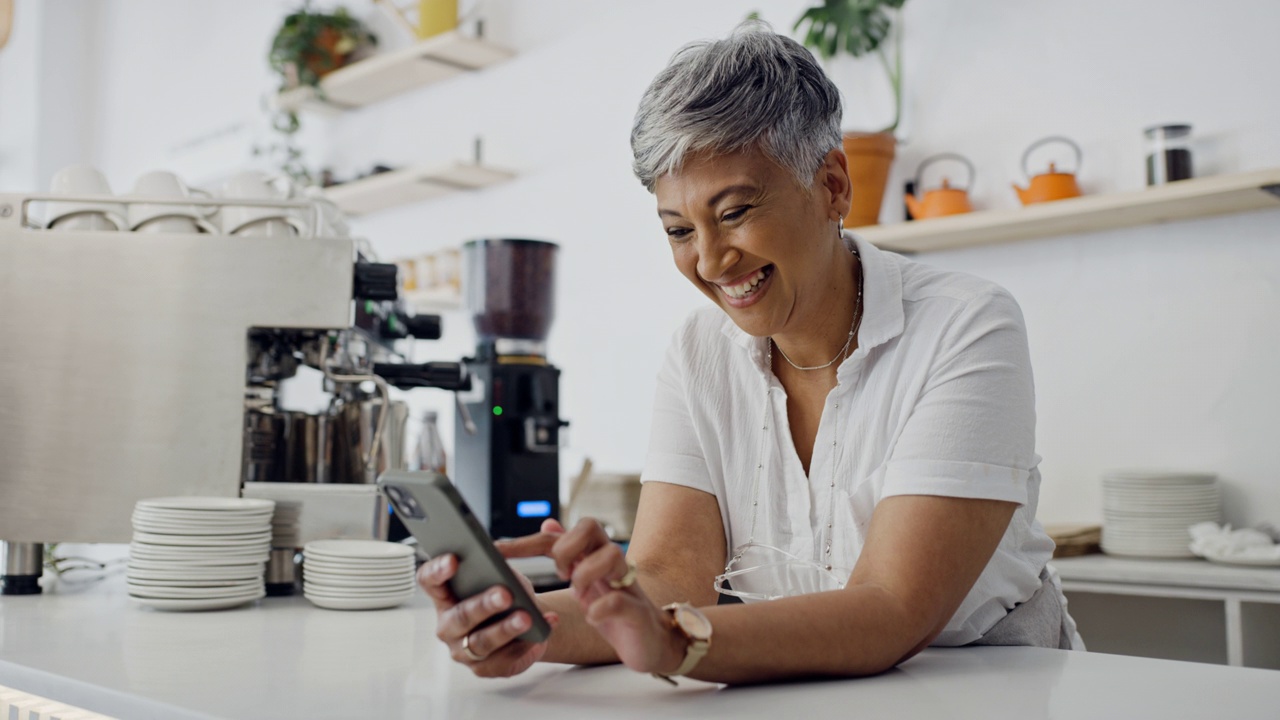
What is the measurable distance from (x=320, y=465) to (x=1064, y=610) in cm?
114

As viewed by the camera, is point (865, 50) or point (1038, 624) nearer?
point (1038, 624)

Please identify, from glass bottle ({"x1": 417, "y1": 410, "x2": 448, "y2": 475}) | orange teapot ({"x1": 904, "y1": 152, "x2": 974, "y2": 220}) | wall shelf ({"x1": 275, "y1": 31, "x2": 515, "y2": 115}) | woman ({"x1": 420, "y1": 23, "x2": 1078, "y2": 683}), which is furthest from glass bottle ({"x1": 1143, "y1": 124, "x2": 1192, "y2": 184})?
wall shelf ({"x1": 275, "y1": 31, "x2": 515, "y2": 115})

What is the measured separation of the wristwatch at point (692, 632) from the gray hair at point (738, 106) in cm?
49

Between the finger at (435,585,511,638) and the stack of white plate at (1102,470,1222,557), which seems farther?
the stack of white plate at (1102,470,1222,557)

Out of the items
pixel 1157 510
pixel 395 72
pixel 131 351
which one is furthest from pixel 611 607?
pixel 395 72

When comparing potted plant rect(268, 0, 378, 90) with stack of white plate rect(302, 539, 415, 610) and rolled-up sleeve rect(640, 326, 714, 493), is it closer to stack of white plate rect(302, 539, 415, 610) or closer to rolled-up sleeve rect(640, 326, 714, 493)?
stack of white plate rect(302, 539, 415, 610)

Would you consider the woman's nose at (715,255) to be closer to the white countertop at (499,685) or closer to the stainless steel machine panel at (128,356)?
the white countertop at (499,685)

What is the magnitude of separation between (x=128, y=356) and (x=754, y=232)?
1.01 metres

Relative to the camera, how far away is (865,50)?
2945 mm

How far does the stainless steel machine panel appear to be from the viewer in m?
1.56

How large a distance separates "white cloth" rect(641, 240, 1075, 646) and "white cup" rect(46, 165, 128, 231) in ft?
3.09

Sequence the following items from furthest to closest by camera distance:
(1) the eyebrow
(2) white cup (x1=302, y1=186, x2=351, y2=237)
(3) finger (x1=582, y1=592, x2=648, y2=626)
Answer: (2) white cup (x1=302, y1=186, x2=351, y2=237), (1) the eyebrow, (3) finger (x1=582, y1=592, x2=648, y2=626)

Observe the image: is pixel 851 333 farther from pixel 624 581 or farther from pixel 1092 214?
pixel 1092 214

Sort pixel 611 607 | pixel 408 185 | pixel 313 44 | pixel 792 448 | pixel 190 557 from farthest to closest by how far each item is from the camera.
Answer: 1. pixel 313 44
2. pixel 408 185
3. pixel 190 557
4. pixel 792 448
5. pixel 611 607
